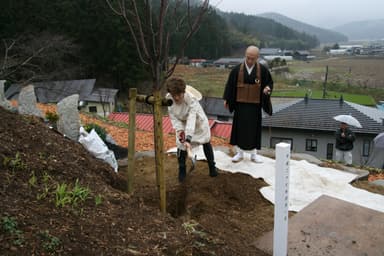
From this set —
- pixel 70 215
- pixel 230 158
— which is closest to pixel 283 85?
pixel 230 158

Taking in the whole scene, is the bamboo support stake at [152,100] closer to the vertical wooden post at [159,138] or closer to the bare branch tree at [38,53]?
the vertical wooden post at [159,138]

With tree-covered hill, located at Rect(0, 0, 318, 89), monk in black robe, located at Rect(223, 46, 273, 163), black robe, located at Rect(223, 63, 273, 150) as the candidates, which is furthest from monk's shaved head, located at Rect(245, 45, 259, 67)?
tree-covered hill, located at Rect(0, 0, 318, 89)

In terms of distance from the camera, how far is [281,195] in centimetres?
257

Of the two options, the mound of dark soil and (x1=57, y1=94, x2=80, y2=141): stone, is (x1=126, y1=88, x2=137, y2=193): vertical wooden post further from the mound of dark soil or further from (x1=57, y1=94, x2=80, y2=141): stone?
(x1=57, y1=94, x2=80, y2=141): stone

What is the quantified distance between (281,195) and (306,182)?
7.98ft

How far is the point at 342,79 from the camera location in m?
53.6

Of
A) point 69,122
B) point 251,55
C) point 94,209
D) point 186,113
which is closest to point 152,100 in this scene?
point 94,209

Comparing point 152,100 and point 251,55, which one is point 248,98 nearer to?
point 251,55

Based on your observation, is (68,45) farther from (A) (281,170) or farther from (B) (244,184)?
(A) (281,170)

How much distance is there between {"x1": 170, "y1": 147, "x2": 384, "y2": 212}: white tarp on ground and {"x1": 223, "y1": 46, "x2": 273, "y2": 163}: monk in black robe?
0.81 ft

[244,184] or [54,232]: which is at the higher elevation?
[54,232]

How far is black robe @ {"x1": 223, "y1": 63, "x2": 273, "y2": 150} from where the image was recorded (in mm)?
5078

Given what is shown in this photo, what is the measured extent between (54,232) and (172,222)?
2.93 ft

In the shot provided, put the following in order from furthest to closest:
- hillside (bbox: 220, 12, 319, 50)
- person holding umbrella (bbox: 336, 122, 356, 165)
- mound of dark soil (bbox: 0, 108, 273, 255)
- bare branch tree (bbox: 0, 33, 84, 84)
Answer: hillside (bbox: 220, 12, 319, 50) → bare branch tree (bbox: 0, 33, 84, 84) → person holding umbrella (bbox: 336, 122, 356, 165) → mound of dark soil (bbox: 0, 108, 273, 255)
